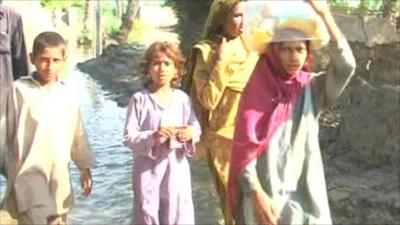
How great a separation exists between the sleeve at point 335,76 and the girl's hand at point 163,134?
57 centimetres

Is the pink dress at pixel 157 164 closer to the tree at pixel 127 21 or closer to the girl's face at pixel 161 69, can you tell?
the girl's face at pixel 161 69

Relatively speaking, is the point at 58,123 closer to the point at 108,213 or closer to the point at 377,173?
the point at 108,213

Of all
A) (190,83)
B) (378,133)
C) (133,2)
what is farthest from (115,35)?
(190,83)

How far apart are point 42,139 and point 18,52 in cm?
81

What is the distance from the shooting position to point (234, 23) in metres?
4.18

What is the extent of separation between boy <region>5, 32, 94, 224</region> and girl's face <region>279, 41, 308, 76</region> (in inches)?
40.4

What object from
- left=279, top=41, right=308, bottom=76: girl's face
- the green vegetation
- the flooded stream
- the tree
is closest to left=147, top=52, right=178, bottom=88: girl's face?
left=279, top=41, right=308, bottom=76: girl's face

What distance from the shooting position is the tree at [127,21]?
68.7 ft

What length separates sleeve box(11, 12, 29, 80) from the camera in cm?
466

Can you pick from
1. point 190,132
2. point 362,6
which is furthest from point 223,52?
point 362,6

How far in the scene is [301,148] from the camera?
3.46 meters

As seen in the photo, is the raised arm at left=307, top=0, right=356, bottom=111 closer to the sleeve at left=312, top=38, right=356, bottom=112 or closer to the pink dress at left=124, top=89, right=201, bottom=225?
the sleeve at left=312, top=38, right=356, bottom=112

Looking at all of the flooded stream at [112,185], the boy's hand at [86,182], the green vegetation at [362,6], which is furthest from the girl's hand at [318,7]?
the green vegetation at [362,6]

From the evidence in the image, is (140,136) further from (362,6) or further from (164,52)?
(362,6)
